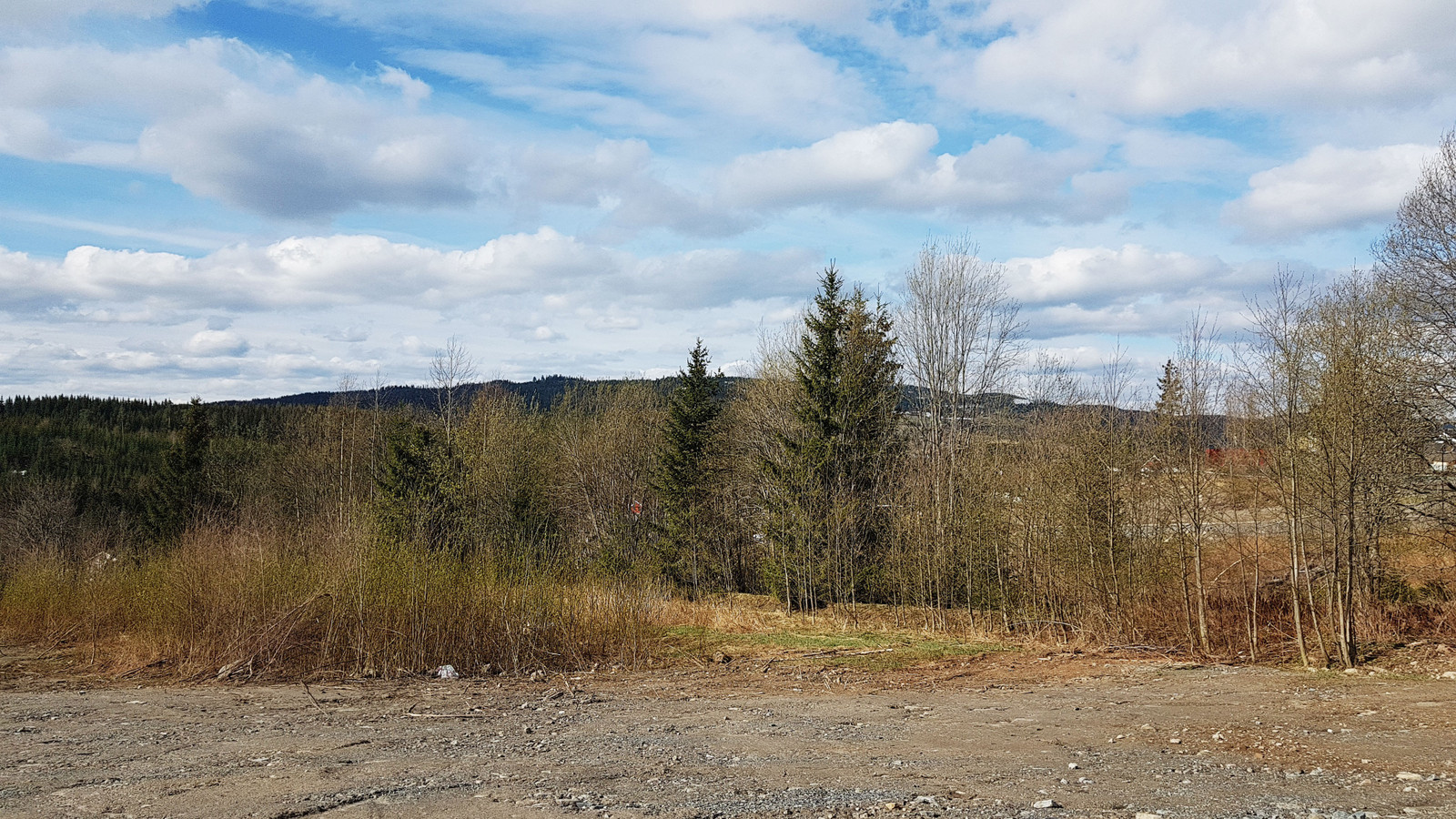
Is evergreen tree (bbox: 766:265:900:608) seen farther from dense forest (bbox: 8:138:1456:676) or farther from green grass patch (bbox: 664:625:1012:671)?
green grass patch (bbox: 664:625:1012:671)

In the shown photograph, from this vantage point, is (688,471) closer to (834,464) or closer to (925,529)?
(834,464)

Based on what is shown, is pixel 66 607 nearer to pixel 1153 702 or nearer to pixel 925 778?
pixel 925 778

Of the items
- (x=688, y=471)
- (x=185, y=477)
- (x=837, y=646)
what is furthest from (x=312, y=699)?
(x=185, y=477)

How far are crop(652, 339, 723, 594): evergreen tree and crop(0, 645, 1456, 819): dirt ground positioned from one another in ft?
60.9

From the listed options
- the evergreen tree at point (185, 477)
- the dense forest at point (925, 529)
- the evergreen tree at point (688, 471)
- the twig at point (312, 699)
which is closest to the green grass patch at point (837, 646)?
the dense forest at point (925, 529)

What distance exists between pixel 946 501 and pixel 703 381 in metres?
11.7

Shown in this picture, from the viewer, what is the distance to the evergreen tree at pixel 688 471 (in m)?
32.0

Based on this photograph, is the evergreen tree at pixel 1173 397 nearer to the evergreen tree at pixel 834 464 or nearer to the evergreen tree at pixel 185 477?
the evergreen tree at pixel 834 464

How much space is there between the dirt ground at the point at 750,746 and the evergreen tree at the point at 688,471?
18.6 m

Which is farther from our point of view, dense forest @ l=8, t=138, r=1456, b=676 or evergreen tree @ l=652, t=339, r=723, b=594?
evergreen tree @ l=652, t=339, r=723, b=594

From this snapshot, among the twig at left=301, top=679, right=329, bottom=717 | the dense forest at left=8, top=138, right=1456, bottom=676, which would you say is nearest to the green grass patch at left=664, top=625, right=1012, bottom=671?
the dense forest at left=8, top=138, right=1456, bottom=676

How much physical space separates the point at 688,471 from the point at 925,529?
13616 mm

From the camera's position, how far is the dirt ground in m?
6.44

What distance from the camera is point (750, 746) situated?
857cm
